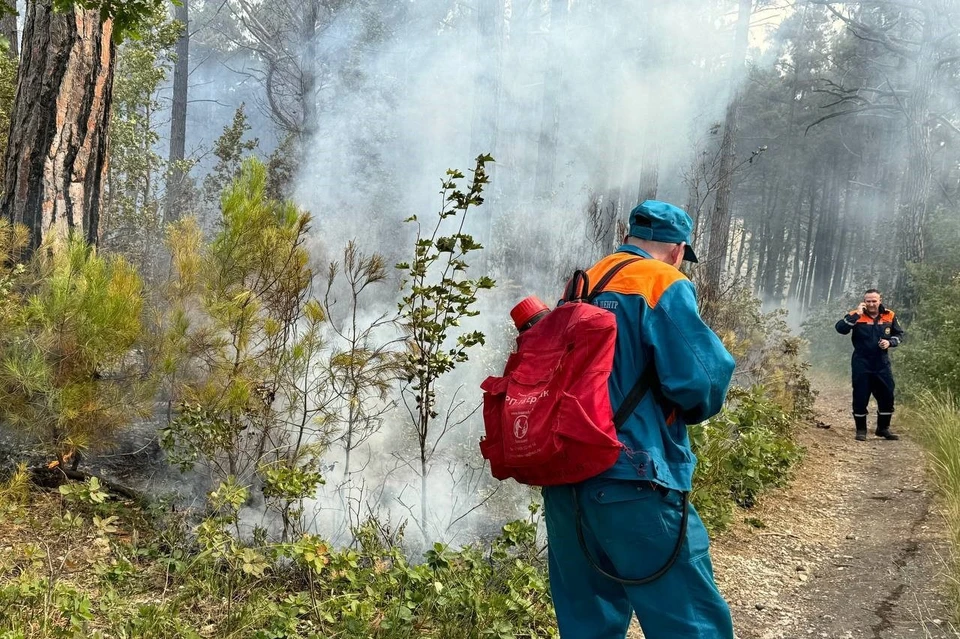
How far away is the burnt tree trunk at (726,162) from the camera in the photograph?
915 centimetres

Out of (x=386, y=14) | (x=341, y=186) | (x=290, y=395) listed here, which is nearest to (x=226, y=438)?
(x=290, y=395)

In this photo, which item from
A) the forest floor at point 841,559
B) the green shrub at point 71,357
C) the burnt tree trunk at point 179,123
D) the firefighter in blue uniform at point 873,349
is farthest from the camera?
the burnt tree trunk at point 179,123

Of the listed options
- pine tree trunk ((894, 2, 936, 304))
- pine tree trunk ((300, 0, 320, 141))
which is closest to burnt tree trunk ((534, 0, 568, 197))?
pine tree trunk ((300, 0, 320, 141))

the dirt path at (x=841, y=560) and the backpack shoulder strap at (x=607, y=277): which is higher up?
the backpack shoulder strap at (x=607, y=277)

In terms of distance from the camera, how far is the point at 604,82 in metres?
14.2

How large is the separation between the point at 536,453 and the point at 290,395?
202cm

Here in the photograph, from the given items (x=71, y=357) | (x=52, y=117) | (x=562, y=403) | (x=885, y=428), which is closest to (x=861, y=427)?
(x=885, y=428)

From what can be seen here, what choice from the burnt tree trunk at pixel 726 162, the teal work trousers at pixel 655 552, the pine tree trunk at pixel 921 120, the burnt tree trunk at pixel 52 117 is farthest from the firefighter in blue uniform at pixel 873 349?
the burnt tree trunk at pixel 52 117

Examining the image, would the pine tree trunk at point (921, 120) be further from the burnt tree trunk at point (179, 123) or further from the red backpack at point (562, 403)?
the red backpack at point (562, 403)

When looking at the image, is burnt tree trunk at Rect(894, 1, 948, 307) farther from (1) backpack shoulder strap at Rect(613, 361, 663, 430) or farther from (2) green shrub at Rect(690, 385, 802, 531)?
(1) backpack shoulder strap at Rect(613, 361, 663, 430)

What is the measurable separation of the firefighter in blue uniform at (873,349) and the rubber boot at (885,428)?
0.05 ft

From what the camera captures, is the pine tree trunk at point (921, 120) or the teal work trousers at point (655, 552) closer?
the teal work trousers at point (655, 552)

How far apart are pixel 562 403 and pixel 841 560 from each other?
11.3ft

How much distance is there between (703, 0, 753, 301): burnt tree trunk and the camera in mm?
9148
